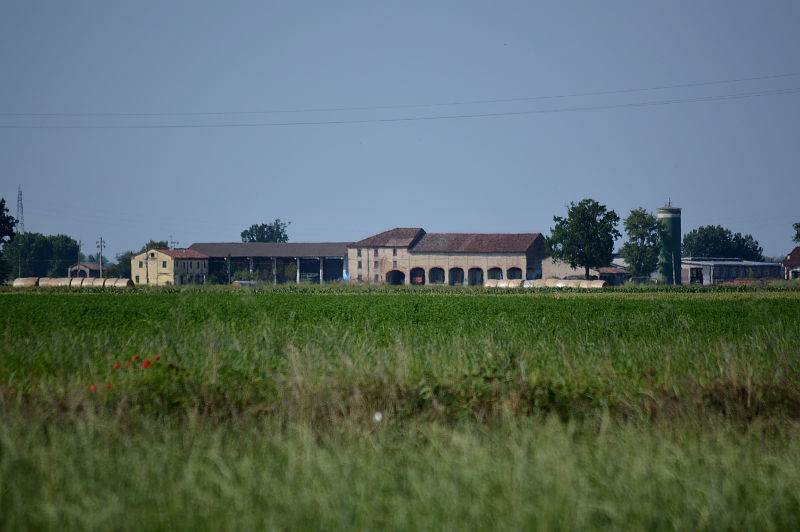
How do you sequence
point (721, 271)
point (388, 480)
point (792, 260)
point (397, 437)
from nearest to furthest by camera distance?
point (388, 480), point (397, 437), point (721, 271), point (792, 260)

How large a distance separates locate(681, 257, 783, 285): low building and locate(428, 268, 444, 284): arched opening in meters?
33.7

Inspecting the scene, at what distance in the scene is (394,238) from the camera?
333 ft

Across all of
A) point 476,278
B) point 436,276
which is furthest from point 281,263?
point 476,278

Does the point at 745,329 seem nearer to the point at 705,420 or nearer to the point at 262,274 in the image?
the point at 705,420

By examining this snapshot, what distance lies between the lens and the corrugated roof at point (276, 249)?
107938mm

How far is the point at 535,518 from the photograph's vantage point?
611 cm

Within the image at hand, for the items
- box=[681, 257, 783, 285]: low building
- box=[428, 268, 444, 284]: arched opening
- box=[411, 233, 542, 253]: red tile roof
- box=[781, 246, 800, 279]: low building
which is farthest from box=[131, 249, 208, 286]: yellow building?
box=[781, 246, 800, 279]: low building

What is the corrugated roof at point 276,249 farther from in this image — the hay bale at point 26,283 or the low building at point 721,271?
the low building at point 721,271

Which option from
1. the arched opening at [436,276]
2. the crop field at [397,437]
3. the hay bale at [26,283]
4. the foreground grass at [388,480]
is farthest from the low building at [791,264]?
the foreground grass at [388,480]

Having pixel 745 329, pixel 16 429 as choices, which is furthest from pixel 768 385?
pixel 745 329

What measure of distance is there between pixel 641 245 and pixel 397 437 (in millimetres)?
115192

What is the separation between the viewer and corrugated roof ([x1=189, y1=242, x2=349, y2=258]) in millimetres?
107938

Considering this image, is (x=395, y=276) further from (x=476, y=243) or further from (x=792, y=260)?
(x=792, y=260)

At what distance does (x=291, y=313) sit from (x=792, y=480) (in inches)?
826
